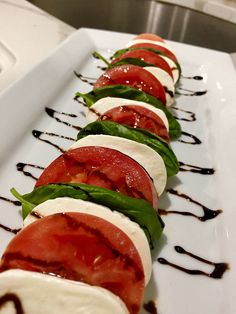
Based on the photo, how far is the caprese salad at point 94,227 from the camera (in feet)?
3.22

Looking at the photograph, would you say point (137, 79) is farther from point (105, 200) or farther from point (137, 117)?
point (105, 200)

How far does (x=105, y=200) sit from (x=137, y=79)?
110 cm

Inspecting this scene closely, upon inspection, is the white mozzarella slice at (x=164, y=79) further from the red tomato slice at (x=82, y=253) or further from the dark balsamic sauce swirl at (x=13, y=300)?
the dark balsamic sauce swirl at (x=13, y=300)

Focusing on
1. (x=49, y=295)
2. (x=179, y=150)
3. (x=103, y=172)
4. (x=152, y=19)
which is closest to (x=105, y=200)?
(x=103, y=172)

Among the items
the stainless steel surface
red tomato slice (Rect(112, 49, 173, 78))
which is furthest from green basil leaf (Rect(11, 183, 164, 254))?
the stainless steel surface

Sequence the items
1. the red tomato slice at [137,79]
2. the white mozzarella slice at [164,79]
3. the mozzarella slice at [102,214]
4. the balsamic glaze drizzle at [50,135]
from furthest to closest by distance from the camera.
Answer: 1. the white mozzarella slice at [164,79]
2. the red tomato slice at [137,79]
3. the balsamic glaze drizzle at [50,135]
4. the mozzarella slice at [102,214]

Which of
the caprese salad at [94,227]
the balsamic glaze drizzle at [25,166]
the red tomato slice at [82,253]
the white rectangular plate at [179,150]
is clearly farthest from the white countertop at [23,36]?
the red tomato slice at [82,253]

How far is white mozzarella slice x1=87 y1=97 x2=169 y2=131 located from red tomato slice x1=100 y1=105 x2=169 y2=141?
3 cm

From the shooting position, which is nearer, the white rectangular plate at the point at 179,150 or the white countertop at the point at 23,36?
the white rectangular plate at the point at 179,150

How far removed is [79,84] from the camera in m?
2.59

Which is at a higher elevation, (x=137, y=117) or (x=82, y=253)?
(x=137, y=117)

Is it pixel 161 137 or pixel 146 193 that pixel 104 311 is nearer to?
pixel 146 193

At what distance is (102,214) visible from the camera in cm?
122

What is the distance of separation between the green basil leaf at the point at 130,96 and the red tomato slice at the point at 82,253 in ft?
3.33
